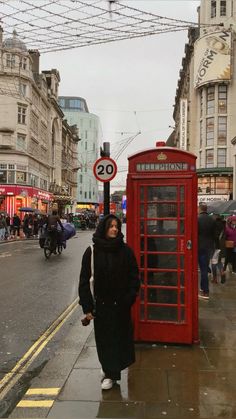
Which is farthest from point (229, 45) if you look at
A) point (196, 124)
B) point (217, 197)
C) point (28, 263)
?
point (28, 263)

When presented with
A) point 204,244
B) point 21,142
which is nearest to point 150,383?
point 204,244

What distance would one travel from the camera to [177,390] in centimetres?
456

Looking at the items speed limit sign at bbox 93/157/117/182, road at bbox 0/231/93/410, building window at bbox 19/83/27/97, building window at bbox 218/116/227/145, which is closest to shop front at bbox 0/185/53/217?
building window at bbox 19/83/27/97

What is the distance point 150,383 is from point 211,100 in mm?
52122

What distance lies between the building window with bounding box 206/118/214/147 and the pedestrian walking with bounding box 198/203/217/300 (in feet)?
148

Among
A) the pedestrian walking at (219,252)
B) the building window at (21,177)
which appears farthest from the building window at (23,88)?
the pedestrian walking at (219,252)

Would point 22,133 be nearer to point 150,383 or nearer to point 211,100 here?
point 211,100

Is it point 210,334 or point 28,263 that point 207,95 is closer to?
point 28,263

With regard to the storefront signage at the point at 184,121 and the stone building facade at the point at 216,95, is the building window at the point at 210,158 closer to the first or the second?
the stone building facade at the point at 216,95

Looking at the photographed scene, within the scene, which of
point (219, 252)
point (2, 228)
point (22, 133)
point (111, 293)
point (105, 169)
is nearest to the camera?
point (111, 293)

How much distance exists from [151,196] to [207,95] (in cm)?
5084

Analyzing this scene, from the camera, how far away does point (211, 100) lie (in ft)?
177

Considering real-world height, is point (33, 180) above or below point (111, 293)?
above

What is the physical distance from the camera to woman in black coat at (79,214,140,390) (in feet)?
14.8
